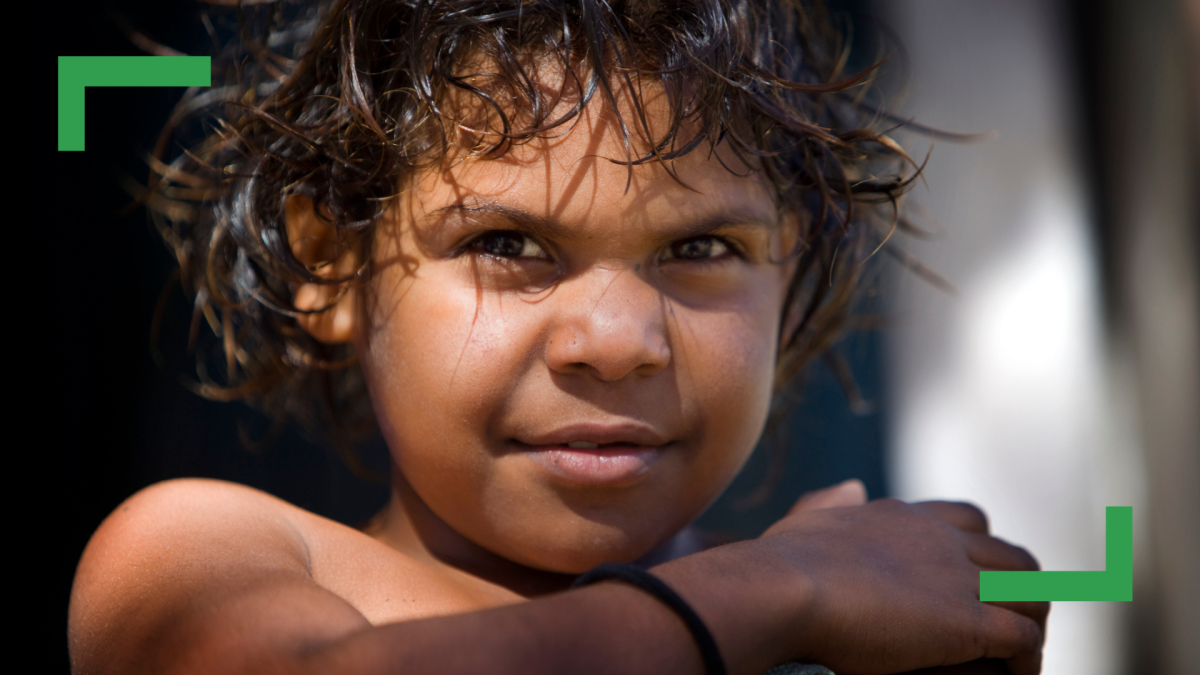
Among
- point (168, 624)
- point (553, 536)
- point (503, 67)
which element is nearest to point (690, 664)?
point (553, 536)

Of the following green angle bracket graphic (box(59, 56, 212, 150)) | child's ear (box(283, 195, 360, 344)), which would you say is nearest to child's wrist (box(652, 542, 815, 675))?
child's ear (box(283, 195, 360, 344))

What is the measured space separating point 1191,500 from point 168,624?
1299 mm

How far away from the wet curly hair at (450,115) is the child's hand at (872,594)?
0.29m

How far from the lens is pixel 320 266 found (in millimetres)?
876

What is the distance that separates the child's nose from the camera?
0.68 m

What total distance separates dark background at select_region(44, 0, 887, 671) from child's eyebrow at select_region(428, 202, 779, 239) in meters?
0.67

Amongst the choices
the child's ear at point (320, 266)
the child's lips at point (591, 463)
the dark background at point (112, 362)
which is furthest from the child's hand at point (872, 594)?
the dark background at point (112, 362)

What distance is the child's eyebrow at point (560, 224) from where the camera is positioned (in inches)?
27.5

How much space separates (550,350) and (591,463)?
0.10m

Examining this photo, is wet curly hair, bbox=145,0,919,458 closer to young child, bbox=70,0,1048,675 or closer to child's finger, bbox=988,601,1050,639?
young child, bbox=70,0,1048,675

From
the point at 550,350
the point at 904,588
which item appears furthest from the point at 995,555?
the point at 550,350

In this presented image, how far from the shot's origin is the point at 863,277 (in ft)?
4.66

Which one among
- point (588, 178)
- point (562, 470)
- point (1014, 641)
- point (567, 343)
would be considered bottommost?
point (1014, 641)

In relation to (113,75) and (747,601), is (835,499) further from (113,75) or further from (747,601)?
(113,75)
